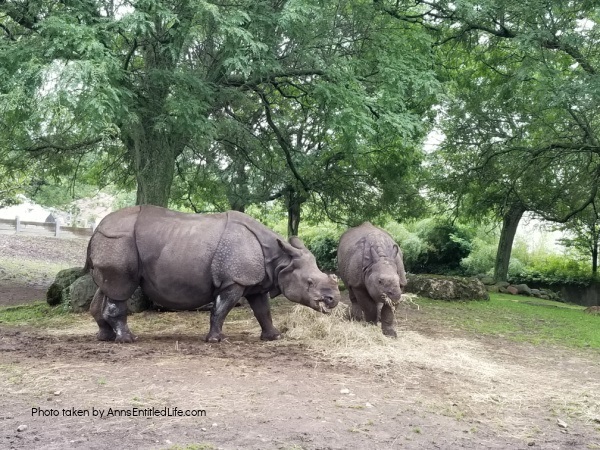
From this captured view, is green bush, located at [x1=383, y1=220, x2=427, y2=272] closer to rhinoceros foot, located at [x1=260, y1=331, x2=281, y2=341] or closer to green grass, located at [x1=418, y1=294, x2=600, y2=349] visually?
green grass, located at [x1=418, y1=294, x2=600, y2=349]

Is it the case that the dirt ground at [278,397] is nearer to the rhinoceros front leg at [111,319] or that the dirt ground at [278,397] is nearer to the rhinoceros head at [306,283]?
the rhinoceros front leg at [111,319]

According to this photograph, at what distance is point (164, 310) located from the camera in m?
13.3

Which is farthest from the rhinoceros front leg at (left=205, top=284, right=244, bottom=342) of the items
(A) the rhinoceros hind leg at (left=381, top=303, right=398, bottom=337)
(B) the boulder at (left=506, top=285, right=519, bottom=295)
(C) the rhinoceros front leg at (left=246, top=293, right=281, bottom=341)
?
(B) the boulder at (left=506, top=285, right=519, bottom=295)

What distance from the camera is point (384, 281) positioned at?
10000mm

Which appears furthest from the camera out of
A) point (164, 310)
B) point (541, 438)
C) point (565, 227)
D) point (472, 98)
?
point (565, 227)

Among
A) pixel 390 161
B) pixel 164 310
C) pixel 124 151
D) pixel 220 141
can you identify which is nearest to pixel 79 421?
pixel 164 310

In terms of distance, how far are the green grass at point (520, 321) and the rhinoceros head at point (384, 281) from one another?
11.0 ft

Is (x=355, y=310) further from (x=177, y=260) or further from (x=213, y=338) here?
(x=177, y=260)

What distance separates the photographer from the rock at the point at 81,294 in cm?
1302

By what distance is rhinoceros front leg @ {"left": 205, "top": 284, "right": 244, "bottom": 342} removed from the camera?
30.8 feet

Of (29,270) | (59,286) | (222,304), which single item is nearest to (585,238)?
(59,286)

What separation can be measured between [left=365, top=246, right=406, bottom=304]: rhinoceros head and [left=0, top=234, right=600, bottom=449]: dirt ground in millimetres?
837

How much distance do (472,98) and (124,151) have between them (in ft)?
32.8

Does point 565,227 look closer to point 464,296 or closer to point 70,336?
point 464,296
